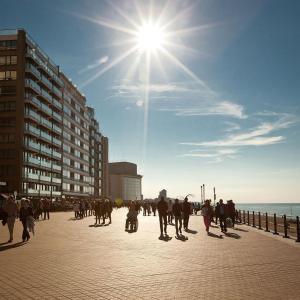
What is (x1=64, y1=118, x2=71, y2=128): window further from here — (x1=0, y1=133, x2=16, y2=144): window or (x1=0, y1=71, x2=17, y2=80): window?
(x1=0, y1=133, x2=16, y2=144): window

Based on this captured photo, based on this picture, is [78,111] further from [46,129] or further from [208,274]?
[208,274]

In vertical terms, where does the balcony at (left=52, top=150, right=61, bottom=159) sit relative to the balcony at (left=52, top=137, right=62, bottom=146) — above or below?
below

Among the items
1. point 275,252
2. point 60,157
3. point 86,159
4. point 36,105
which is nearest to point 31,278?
point 275,252

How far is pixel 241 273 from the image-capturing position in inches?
345

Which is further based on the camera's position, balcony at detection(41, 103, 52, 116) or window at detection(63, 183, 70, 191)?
window at detection(63, 183, 70, 191)

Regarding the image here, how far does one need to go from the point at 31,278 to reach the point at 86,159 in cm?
10640

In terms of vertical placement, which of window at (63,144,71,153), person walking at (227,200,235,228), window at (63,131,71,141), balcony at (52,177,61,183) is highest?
window at (63,131,71,141)

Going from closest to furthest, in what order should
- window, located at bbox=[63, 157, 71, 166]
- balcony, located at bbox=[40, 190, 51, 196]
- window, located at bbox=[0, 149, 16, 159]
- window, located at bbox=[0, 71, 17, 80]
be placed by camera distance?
window, located at bbox=[0, 149, 16, 159] < window, located at bbox=[0, 71, 17, 80] < balcony, located at bbox=[40, 190, 51, 196] < window, located at bbox=[63, 157, 71, 166]

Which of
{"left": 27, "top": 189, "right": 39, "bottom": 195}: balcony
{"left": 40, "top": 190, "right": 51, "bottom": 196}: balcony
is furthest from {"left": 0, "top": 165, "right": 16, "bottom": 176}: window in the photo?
{"left": 40, "top": 190, "right": 51, "bottom": 196}: balcony

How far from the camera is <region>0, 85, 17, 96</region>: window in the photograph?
6462cm

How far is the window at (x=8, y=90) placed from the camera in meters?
64.6

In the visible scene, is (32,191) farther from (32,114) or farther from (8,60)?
(8,60)

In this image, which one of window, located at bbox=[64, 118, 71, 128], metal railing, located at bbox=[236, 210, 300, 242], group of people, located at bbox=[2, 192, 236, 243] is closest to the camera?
group of people, located at bbox=[2, 192, 236, 243]

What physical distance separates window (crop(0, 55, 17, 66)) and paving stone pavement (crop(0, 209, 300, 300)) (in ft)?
183
